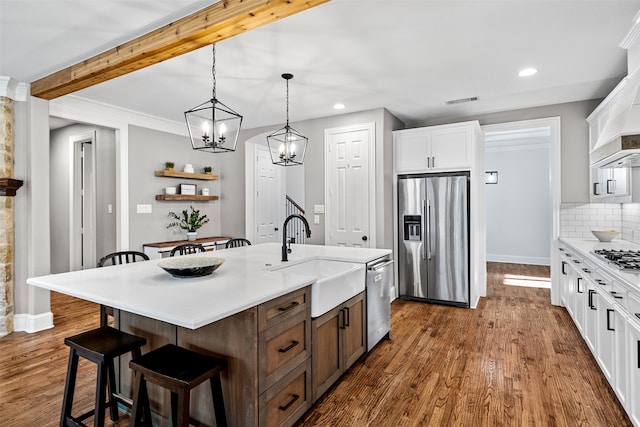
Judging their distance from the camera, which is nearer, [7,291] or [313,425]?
[313,425]

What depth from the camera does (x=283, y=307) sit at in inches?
74.2

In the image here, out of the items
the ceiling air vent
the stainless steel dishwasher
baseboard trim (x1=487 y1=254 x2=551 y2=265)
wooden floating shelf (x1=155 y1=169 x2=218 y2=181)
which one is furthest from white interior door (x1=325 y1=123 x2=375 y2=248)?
baseboard trim (x1=487 y1=254 x2=551 y2=265)

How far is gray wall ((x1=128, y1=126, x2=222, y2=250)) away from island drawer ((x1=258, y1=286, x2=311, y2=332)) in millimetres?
3776

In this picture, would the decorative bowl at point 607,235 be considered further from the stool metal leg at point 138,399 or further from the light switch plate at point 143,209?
the light switch plate at point 143,209

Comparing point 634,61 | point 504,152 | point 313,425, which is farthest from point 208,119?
point 504,152

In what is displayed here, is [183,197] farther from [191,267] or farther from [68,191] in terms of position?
[191,267]

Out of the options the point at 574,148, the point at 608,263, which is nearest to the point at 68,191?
the point at 608,263

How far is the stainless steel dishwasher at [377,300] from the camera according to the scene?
9.84 feet

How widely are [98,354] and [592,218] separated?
5162 mm

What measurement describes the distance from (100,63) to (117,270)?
1.83 meters

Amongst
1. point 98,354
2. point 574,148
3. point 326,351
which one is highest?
point 574,148

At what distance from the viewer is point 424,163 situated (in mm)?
4707

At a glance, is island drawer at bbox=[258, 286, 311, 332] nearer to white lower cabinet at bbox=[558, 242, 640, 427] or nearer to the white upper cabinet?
white lower cabinet at bbox=[558, 242, 640, 427]

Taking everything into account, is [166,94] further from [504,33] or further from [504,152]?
[504,152]
